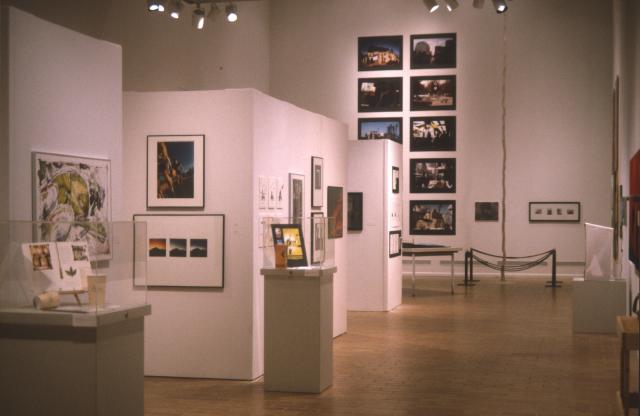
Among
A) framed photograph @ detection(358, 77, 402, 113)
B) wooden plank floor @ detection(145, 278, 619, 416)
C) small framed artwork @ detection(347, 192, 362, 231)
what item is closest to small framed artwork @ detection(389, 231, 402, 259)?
small framed artwork @ detection(347, 192, 362, 231)

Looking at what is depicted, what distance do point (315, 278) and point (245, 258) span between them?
42.5 inches

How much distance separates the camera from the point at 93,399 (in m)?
5.38

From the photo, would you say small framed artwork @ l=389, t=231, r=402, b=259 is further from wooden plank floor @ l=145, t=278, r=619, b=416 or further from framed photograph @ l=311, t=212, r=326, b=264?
framed photograph @ l=311, t=212, r=326, b=264

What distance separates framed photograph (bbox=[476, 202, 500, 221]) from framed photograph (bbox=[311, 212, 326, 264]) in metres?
13.6

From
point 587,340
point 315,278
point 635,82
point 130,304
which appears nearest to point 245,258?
point 315,278

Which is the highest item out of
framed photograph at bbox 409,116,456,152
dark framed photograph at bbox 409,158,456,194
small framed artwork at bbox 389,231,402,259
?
framed photograph at bbox 409,116,456,152

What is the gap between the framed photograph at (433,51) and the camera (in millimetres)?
22469

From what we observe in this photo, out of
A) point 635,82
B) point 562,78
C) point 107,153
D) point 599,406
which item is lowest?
point 599,406

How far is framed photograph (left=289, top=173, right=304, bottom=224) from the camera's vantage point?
34.7 feet

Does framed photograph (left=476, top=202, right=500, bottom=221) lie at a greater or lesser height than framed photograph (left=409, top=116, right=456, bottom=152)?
lesser

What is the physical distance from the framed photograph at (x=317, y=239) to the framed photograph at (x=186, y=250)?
1037mm

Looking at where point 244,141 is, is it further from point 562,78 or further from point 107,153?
point 562,78

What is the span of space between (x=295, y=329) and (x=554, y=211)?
14618 millimetres

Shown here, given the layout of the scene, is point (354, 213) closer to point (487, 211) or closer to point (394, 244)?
point (394, 244)
